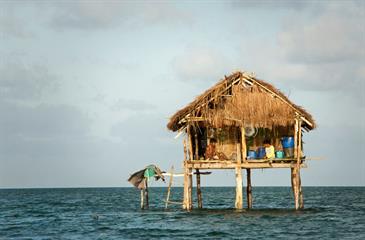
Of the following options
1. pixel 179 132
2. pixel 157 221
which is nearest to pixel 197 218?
pixel 157 221

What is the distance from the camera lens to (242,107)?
32.0 meters

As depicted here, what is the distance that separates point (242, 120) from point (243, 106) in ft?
2.16

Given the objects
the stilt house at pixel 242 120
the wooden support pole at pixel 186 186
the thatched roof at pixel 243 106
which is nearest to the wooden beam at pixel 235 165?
the stilt house at pixel 242 120

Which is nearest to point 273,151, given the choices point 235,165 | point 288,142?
point 288,142

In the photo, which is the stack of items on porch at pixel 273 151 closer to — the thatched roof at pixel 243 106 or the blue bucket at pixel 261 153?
the blue bucket at pixel 261 153

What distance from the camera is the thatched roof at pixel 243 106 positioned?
105 ft

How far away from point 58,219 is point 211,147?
1118cm

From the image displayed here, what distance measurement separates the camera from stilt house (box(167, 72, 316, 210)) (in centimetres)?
3200

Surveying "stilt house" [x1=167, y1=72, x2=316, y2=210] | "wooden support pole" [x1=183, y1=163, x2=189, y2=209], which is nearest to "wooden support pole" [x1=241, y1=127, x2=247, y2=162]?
"stilt house" [x1=167, y1=72, x2=316, y2=210]

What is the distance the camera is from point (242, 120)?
105ft

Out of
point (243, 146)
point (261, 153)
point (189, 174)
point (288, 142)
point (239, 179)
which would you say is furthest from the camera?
point (189, 174)

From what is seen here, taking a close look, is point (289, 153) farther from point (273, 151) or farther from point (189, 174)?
point (189, 174)

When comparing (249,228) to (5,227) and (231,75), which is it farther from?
(5,227)

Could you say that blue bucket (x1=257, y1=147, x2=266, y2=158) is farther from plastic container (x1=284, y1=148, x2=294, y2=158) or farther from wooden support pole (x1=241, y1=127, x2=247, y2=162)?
plastic container (x1=284, y1=148, x2=294, y2=158)
